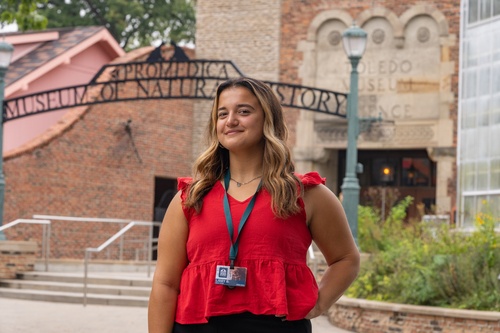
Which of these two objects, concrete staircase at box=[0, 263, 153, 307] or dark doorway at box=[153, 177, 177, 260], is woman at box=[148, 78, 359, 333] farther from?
dark doorway at box=[153, 177, 177, 260]

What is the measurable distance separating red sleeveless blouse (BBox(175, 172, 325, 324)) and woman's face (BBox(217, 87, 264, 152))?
18 cm

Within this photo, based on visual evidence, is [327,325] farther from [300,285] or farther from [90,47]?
[90,47]

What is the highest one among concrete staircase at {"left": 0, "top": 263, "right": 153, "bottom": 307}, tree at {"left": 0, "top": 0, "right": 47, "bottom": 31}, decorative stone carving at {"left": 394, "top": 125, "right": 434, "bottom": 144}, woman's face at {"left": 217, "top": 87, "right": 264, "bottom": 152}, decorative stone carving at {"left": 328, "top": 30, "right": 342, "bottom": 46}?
decorative stone carving at {"left": 328, "top": 30, "right": 342, "bottom": 46}

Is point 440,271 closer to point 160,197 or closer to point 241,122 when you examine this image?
point 241,122

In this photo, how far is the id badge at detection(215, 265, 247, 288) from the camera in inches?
141

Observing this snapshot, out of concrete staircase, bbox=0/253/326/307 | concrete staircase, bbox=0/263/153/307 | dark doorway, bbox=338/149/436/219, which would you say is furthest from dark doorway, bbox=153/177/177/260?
concrete staircase, bbox=0/263/153/307

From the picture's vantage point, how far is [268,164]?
12.3 ft

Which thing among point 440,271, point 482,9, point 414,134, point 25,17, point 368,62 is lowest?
point 440,271

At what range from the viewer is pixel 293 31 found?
89.7 feet

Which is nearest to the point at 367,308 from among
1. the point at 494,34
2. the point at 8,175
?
the point at 494,34

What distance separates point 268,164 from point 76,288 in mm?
14607

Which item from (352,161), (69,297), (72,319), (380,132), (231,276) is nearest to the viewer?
(231,276)

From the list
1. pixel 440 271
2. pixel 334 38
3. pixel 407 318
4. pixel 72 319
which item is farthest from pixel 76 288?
pixel 334 38

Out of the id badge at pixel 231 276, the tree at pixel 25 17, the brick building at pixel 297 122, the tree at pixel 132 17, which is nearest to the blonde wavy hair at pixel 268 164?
the id badge at pixel 231 276
